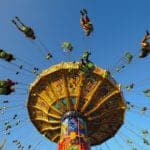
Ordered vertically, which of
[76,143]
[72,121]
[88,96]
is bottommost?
[76,143]

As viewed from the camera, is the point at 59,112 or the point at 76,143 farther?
the point at 59,112

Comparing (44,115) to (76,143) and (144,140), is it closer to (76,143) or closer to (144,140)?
(76,143)

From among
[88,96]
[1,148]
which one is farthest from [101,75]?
[1,148]

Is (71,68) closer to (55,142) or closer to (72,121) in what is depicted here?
(72,121)

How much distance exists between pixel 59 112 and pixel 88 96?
3197 mm

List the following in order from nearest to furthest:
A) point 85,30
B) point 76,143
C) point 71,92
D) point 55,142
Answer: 1. point 85,30
2. point 76,143
3. point 71,92
4. point 55,142

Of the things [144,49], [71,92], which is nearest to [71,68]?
[71,92]

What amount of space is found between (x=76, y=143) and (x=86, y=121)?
4050mm

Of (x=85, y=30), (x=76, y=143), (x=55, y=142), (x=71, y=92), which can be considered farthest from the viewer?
(x=55, y=142)

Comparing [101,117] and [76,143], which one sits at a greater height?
[101,117]

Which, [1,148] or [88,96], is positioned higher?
[88,96]

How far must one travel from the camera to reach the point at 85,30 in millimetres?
27312

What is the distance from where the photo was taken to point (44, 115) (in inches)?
1398

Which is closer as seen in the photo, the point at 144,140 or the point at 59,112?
the point at 144,140
